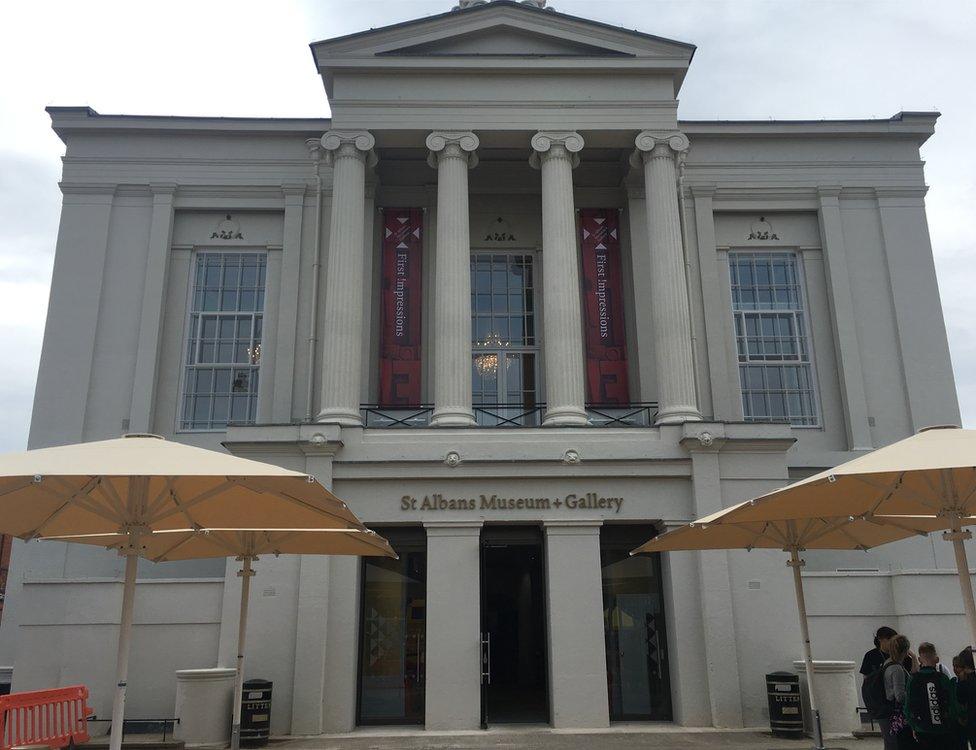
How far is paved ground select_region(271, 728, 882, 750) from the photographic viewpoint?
44.7 feet

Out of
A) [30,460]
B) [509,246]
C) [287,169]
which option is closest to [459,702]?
[30,460]

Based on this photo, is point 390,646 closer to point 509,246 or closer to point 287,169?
point 509,246

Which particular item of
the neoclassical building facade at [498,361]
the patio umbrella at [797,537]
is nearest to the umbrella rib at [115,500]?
the patio umbrella at [797,537]

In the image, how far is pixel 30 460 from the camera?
289 inches

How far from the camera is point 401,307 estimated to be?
20969 millimetres

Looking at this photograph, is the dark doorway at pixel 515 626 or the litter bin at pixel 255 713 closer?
the litter bin at pixel 255 713

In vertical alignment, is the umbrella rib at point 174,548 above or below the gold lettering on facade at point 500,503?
below

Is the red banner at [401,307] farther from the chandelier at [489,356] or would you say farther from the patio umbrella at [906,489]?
the patio umbrella at [906,489]

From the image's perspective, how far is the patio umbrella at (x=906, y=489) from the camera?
7.64m

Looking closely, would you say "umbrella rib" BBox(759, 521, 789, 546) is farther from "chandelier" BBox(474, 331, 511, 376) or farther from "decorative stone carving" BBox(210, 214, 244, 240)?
"decorative stone carving" BBox(210, 214, 244, 240)

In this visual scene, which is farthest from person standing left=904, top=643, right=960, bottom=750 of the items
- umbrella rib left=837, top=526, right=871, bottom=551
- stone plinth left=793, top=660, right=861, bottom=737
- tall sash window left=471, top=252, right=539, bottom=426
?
tall sash window left=471, top=252, right=539, bottom=426

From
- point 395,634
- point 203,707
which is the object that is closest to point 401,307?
point 395,634

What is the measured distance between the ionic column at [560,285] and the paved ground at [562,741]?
6135 mm

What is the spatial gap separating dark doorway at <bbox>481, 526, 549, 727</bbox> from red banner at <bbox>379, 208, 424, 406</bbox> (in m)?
4.54
